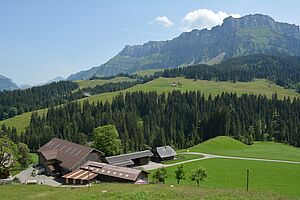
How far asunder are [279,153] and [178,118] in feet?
250

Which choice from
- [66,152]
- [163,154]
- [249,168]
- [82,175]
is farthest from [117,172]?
[163,154]

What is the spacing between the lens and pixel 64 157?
98.5 m

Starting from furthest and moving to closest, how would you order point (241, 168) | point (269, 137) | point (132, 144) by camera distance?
point (269, 137)
point (132, 144)
point (241, 168)

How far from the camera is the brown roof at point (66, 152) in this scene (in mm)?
92125

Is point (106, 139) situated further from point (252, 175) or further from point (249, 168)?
point (252, 175)

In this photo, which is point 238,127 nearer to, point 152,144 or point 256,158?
point 152,144

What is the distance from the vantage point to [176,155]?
400ft

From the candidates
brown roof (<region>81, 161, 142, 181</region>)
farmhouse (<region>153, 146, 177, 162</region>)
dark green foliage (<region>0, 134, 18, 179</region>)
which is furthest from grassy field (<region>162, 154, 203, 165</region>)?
dark green foliage (<region>0, 134, 18, 179</region>)

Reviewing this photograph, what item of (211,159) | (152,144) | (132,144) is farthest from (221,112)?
(211,159)

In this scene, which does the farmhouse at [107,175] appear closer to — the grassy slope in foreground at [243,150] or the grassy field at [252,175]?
the grassy field at [252,175]

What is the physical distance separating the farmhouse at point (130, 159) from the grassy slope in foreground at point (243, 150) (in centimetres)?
2557

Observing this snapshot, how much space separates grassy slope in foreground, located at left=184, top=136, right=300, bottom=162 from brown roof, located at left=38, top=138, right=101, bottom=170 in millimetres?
49119

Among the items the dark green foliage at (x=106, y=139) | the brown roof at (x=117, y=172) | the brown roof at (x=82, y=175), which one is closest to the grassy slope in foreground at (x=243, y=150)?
the dark green foliage at (x=106, y=139)

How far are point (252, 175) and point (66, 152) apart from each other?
166ft
